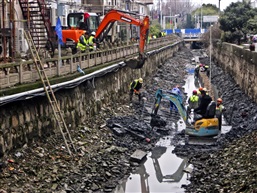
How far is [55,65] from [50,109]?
2521 millimetres

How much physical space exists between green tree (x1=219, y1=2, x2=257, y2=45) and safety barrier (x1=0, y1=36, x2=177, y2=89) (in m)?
20.4

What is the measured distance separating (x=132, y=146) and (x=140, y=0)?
7126cm

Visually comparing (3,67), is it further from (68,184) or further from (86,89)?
(86,89)

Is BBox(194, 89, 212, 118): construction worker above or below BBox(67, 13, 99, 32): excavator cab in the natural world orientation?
below

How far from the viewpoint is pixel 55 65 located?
19.2 metres

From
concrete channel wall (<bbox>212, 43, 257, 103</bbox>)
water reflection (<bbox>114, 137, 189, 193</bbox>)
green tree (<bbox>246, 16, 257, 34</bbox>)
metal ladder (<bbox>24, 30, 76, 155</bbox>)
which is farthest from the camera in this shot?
green tree (<bbox>246, 16, 257, 34</bbox>)

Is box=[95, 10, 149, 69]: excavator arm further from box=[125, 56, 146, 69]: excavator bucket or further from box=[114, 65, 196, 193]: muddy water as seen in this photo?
box=[114, 65, 196, 193]: muddy water

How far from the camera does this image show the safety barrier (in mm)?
14977

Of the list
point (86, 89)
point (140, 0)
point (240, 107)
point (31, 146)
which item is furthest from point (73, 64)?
point (140, 0)

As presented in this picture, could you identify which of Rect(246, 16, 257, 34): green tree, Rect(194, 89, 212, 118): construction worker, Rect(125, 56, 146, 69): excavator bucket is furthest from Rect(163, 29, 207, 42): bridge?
Rect(194, 89, 212, 118): construction worker

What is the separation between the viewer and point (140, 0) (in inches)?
3484

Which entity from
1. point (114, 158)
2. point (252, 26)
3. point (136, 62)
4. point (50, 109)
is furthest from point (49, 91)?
point (252, 26)

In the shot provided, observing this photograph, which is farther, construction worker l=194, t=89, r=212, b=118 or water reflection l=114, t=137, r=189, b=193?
construction worker l=194, t=89, r=212, b=118

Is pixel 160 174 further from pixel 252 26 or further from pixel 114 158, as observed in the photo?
pixel 252 26
